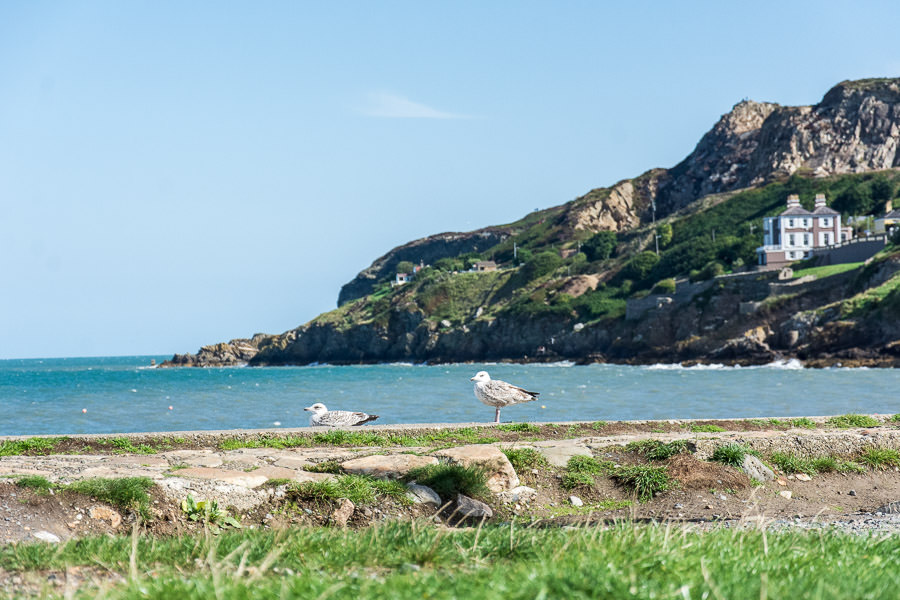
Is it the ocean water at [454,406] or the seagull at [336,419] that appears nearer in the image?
the seagull at [336,419]

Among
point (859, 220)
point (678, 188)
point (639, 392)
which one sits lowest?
point (639, 392)

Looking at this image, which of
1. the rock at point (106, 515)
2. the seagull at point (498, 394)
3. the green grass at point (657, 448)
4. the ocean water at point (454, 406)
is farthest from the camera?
the ocean water at point (454, 406)

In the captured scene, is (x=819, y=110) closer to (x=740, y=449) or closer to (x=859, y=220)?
(x=859, y=220)

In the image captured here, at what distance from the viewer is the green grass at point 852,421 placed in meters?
14.0

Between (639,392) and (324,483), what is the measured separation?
3327 cm

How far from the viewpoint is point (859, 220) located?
111750 mm

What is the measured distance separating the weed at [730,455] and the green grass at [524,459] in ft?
7.22

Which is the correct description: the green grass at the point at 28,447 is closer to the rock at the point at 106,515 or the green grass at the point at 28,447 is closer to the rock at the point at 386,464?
the rock at the point at 106,515

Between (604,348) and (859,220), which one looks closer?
(604,348)

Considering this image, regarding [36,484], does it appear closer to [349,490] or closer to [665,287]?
[349,490]

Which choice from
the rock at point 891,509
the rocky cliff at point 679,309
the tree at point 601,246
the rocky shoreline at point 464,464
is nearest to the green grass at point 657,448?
the rocky shoreline at point 464,464

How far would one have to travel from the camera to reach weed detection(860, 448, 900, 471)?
11305 millimetres

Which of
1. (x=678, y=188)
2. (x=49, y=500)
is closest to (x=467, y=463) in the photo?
(x=49, y=500)

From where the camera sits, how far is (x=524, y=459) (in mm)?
10289
